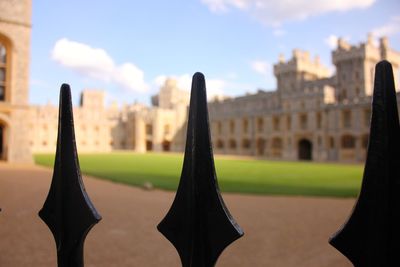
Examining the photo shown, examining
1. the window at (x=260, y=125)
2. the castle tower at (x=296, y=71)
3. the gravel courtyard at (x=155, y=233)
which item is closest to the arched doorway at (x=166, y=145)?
the window at (x=260, y=125)

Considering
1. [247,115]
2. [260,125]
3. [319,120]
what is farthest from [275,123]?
[319,120]

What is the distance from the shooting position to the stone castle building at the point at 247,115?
69.8ft

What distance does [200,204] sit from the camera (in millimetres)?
1146

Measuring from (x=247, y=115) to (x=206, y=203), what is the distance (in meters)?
46.9

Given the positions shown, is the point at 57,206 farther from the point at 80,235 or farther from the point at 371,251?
the point at 371,251

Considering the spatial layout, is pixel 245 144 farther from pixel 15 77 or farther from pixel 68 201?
pixel 68 201

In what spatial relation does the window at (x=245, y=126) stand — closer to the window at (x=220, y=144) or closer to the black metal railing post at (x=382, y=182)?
the window at (x=220, y=144)

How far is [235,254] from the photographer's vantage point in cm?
454

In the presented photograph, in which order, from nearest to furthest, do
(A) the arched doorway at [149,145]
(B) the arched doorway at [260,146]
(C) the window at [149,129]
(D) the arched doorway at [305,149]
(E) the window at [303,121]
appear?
(E) the window at [303,121] → (D) the arched doorway at [305,149] → (B) the arched doorway at [260,146] → (C) the window at [149,129] → (A) the arched doorway at [149,145]

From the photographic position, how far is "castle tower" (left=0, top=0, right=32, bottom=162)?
20844 millimetres

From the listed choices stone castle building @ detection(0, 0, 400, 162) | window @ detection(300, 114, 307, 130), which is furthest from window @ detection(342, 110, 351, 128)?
window @ detection(300, 114, 307, 130)

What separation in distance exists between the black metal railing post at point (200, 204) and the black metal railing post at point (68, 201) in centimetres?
38

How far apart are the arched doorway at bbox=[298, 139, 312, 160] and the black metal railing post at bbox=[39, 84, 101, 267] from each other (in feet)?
133

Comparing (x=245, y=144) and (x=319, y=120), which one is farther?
(x=245, y=144)
